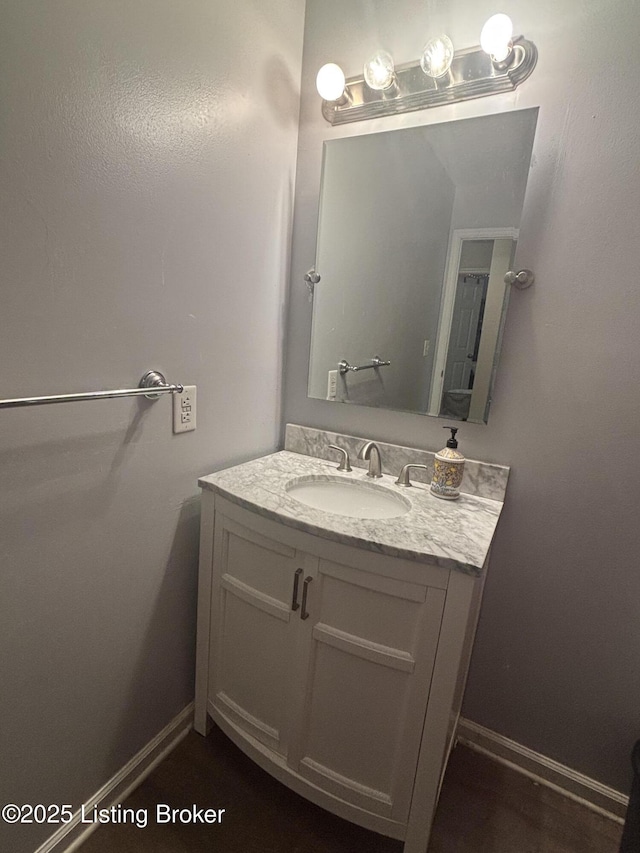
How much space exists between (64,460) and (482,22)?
1503 mm

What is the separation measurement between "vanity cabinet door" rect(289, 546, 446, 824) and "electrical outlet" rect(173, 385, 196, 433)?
51cm

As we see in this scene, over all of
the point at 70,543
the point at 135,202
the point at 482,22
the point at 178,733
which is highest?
the point at 482,22

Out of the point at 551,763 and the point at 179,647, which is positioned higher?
the point at 179,647

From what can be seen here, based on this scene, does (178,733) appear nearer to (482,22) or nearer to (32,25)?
(32,25)

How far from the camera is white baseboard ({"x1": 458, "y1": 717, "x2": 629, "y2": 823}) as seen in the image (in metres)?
1.17

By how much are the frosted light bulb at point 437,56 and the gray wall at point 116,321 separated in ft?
1.45

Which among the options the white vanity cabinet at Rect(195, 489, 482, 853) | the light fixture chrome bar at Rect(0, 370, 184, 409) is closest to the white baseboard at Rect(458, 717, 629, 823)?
the white vanity cabinet at Rect(195, 489, 482, 853)

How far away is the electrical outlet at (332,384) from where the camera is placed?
143 centimetres

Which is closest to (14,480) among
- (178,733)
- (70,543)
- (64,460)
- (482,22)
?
(64,460)

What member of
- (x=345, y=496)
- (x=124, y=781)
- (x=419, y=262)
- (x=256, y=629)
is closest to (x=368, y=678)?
(x=256, y=629)

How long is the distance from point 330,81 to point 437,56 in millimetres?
304

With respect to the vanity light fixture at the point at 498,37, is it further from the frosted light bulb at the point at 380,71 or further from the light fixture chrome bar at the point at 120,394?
the light fixture chrome bar at the point at 120,394

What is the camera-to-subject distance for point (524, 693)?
49.6 inches

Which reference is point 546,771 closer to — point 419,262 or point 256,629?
point 256,629
